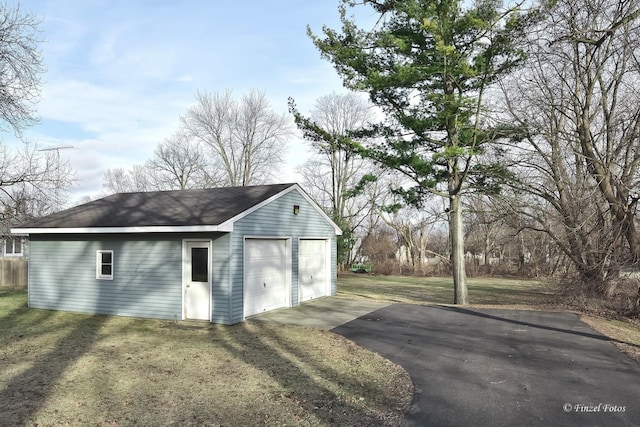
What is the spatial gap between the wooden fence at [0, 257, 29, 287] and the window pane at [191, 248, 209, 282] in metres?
14.1

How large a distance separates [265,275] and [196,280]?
1970 millimetres

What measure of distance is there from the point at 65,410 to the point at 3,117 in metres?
11.7

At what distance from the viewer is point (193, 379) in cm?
603

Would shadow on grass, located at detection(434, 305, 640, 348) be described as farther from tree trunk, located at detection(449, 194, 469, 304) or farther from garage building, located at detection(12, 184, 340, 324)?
garage building, located at detection(12, 184, 340, 324)

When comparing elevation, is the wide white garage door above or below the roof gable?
below

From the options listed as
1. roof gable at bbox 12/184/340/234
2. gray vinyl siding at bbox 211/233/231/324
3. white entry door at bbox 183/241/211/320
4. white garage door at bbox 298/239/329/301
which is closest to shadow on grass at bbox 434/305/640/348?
white garage door at bbox 298/239/329/301

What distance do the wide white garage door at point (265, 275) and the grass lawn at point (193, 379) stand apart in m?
1.95

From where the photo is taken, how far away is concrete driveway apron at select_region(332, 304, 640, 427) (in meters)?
4.83

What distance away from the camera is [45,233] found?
1251cm

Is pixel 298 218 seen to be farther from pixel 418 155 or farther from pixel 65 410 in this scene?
pixel 65 410

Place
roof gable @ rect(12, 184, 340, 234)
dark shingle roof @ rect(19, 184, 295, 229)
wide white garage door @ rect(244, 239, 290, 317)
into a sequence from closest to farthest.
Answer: roof gable @ rect(12, 184, 340, 234) → dark shingle roof @ rect(19, 184, 295, 229) → wide white garage door @ rect(244, 239, 290, 317)

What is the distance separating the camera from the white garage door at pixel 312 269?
1439 centimetres

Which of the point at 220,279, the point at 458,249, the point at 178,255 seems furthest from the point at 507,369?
the point at 458,249

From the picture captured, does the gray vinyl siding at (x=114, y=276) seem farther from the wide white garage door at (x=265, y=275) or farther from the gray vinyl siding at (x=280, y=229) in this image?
the wide white garage door at (x=265, y=275)
